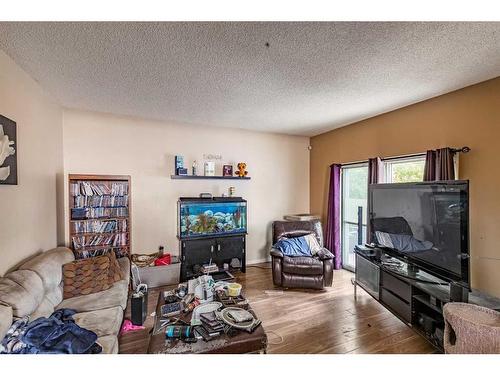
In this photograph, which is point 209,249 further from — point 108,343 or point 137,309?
point 108,343

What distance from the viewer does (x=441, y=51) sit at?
5.70 ft

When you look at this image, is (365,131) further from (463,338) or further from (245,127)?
(463,338)

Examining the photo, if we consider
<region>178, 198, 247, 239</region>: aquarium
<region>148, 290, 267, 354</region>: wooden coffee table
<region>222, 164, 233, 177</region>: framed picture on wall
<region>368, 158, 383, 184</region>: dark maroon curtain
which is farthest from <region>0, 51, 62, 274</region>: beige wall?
<region>368, 158, 383, 184</region>: dark maroon curtain

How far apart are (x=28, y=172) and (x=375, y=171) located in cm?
401

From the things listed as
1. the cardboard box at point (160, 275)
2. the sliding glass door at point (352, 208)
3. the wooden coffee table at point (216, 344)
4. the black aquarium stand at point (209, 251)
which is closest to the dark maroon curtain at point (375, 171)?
the sliding glass door at point (352, 208)

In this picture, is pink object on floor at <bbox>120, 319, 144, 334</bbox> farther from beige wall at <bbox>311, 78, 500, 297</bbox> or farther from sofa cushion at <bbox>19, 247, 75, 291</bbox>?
beige wall at <bbox>311, 78, 500, 297</bbox>

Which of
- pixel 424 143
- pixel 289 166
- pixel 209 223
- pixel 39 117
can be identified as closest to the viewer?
pixel 39 117

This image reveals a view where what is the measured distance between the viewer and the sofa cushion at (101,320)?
68.9 inches

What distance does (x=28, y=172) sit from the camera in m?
2.25

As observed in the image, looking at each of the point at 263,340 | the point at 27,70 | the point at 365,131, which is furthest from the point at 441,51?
the point at 27,70

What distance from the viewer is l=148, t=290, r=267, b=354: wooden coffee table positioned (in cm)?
150

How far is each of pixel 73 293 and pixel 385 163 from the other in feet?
13.2

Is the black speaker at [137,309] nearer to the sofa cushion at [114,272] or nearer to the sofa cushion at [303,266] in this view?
the sofa cushion at [114,272]

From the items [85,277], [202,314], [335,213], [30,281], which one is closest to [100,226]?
[85,277]
